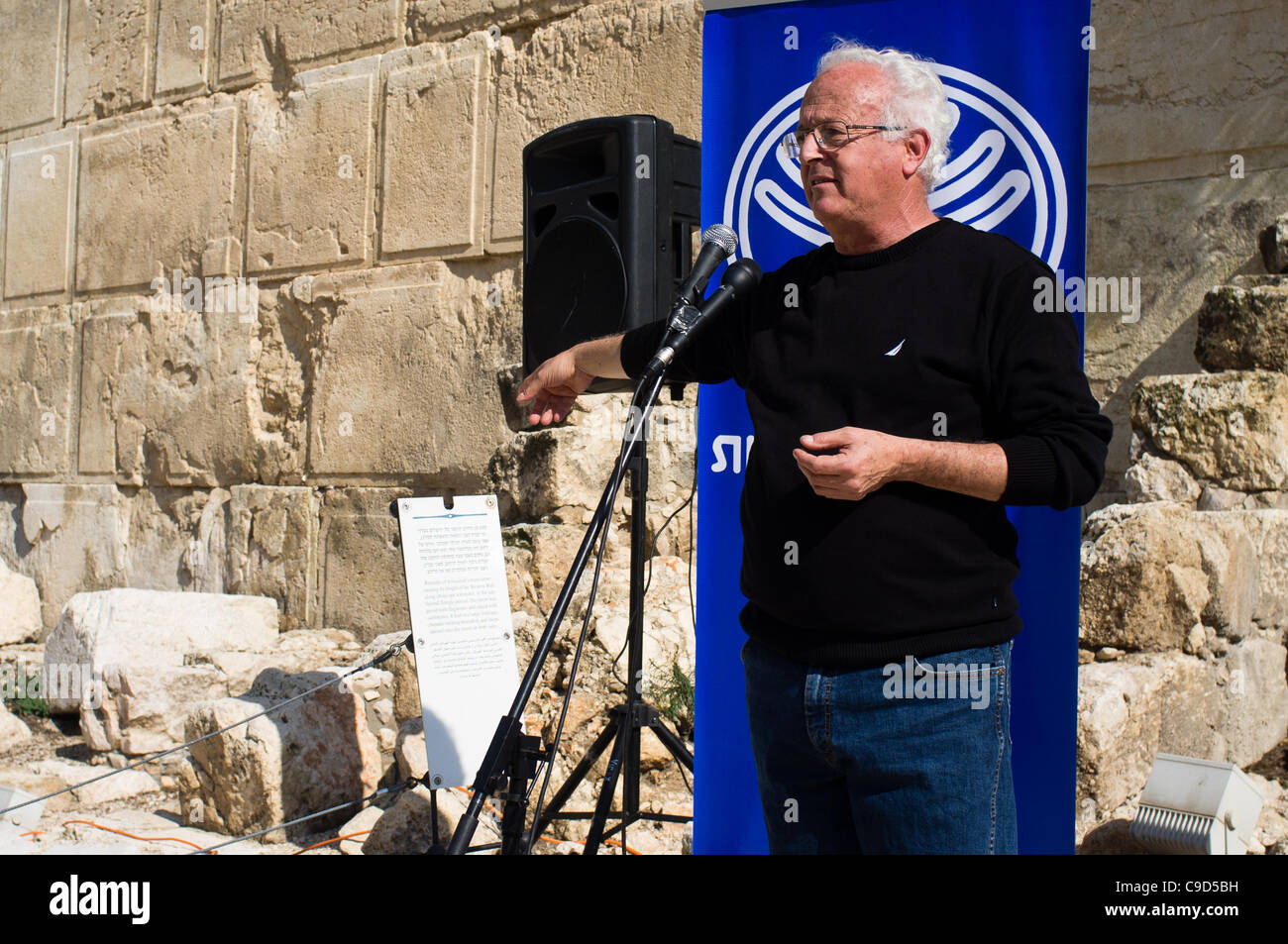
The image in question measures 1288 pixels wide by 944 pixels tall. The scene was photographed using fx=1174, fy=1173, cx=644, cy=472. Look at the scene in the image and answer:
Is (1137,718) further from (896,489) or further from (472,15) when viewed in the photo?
(472,15)

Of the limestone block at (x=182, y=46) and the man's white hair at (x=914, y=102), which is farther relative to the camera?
the limestone block at (x=182, y=46)

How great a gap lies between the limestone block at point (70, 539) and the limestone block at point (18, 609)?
0.43 ft

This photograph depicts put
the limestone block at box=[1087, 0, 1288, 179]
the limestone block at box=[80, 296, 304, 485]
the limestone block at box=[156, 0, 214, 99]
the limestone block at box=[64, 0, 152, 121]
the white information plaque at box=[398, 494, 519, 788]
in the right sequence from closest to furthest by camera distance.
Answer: the white information plaque at box=[398, 494, 519, 788], the limestone block at box=[1087, 0, 1288, 179], the limestone block at box=[80, 296, 304, 485], the limestone block at box=[156, 0, 214, 99], the limestone block at box=[64, 0, 152, 121]

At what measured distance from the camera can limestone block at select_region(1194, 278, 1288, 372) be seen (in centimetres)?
384

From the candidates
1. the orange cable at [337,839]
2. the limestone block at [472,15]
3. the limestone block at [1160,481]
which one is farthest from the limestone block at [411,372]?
the limestone block at [1160,481]

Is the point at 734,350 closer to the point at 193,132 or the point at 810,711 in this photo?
the point at 810,711

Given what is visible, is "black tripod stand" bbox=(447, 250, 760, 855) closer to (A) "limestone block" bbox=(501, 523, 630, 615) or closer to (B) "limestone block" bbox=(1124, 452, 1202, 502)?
(A) "limestone block" bbox=(501, 523, 630, 615)

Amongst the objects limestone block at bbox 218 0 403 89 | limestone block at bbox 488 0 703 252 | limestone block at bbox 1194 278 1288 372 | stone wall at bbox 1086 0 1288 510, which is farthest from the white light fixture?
limestone block at bbox 218 0 403 89

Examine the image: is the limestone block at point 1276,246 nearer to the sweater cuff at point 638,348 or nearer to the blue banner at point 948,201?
the blue banner at point 948,201

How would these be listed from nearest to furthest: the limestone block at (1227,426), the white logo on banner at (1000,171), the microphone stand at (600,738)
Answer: the microphone stand at (600,738) < the white logo on banner at (1000,171) < the limestone block at (1227,426)

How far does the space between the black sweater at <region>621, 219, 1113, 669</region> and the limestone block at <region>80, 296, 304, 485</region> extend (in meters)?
5.26

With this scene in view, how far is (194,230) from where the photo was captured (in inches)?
281

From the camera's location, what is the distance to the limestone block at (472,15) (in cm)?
573

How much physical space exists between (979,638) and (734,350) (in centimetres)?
67
